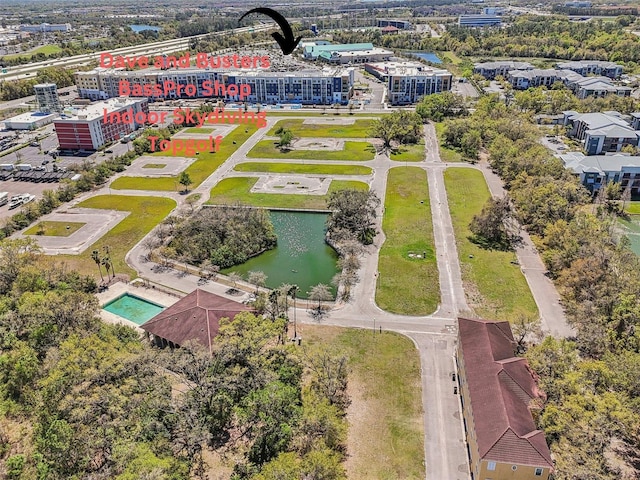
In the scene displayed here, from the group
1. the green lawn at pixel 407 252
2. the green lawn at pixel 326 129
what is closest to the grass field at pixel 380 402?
the green lawn at pixel 407 252

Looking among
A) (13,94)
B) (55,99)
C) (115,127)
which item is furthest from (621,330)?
(13,94)

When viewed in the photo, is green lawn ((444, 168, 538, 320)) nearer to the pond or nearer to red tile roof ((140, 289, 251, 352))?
the pond

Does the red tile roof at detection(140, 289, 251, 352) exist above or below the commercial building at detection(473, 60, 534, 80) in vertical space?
below

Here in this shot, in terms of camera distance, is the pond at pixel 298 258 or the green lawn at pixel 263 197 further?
the green lawn at pixel 263 197

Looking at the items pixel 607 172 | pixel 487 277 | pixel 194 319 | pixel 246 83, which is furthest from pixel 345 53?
pixel 194 319

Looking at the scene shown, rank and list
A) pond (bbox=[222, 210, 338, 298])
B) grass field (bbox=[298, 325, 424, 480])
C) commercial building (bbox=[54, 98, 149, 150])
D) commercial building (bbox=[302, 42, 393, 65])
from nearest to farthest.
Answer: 1. grass field (bbox=[298, 325, 424, 480])
2. pond (bbox=[222, 210, 338, 298])
3. commercial building (bbox=[54, 98, 149, 150])
4. commercial building (bbox=[302, 42, 393, 65])

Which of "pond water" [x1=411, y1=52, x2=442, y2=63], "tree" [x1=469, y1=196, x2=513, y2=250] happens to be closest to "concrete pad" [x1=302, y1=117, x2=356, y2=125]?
"tree" [x1=469, y1=196, x2=513, y2=250]

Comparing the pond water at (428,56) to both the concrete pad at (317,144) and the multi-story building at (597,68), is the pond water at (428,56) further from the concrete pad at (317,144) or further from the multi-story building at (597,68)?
the concrete pad at (317,144)
